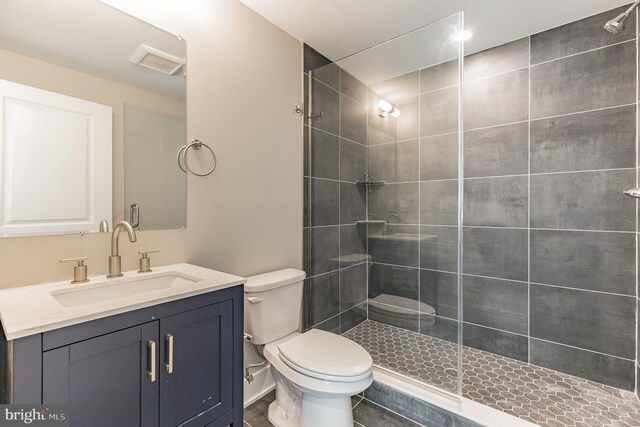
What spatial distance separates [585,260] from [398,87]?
1.76 metres

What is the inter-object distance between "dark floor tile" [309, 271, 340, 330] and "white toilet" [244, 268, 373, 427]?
1.32ft

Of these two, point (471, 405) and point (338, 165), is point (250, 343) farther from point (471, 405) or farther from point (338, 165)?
point (338, 165)

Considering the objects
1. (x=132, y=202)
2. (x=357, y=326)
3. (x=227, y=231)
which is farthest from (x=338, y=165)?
(x=132, y=202)

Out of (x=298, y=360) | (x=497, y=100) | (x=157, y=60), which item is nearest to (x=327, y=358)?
(x=298, y=360)

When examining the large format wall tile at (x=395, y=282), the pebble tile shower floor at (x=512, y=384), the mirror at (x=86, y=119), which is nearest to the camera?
the mirror at (x=86, y=119)

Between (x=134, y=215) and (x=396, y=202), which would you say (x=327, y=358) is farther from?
Result: (x=396, y=202)

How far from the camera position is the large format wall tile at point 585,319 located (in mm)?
1814

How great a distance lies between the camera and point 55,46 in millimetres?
1117

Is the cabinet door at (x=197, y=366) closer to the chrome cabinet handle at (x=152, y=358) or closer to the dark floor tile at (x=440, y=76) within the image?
the chrome cabinet handle at (x=152, y=358)

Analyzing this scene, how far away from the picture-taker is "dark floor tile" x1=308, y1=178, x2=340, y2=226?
223 cm

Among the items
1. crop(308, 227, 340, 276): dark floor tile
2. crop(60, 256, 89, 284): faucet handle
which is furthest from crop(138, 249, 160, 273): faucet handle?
crop(308, 227, 340, 276): dark floor tile

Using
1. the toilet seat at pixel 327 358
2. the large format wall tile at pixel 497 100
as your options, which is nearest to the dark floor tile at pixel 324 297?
the toilet seat at pixel 327 358

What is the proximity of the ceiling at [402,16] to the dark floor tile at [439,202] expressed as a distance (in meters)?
1.08

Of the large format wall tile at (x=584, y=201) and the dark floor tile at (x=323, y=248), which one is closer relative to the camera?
the large format wall tile at (x=584, y=201)
